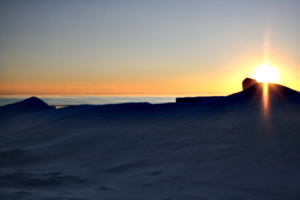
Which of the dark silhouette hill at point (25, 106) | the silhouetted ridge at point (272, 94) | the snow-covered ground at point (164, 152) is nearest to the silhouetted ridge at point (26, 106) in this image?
the dark silhouette hill at point (25, 106)

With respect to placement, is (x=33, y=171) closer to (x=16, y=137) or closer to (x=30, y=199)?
(x=30, y=199)

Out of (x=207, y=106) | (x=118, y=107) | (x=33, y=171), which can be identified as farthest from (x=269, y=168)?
(x=118, y=107)

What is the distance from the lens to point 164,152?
6.87m

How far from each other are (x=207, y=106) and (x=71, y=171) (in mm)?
6533

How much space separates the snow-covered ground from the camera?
4.48 metres

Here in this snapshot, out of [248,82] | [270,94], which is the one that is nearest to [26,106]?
[248,82]

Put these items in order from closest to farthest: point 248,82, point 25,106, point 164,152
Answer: point 164,152 → point 248,82 → point 25,106

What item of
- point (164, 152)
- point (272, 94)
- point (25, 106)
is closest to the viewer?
point (164, 152)

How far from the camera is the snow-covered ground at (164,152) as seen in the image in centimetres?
448

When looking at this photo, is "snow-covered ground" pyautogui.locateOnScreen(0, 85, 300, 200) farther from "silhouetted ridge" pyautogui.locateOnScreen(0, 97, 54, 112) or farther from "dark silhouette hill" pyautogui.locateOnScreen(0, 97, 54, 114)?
"silhouetted ridge" pyautogui.locateOnScreen(0, 97, 54, 112)

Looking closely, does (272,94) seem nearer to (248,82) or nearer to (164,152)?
(248,82)

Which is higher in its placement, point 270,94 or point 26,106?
point 270,94

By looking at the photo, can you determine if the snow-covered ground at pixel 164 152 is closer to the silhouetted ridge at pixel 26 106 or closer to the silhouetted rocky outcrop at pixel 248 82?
the silhouetted rocky outcrop at pixel 248 82

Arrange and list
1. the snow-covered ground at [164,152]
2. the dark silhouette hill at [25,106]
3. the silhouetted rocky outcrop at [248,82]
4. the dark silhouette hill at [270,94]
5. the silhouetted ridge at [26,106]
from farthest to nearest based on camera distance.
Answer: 1. the silhouetted ridge at [26,106]
2. the dark silhouette hill at [25,106]
3. the silhouetted rocky outcrop at [248,82]
4. the dark silhouette hill at [270,94]
5. the snow-covered ground at [164,152]
